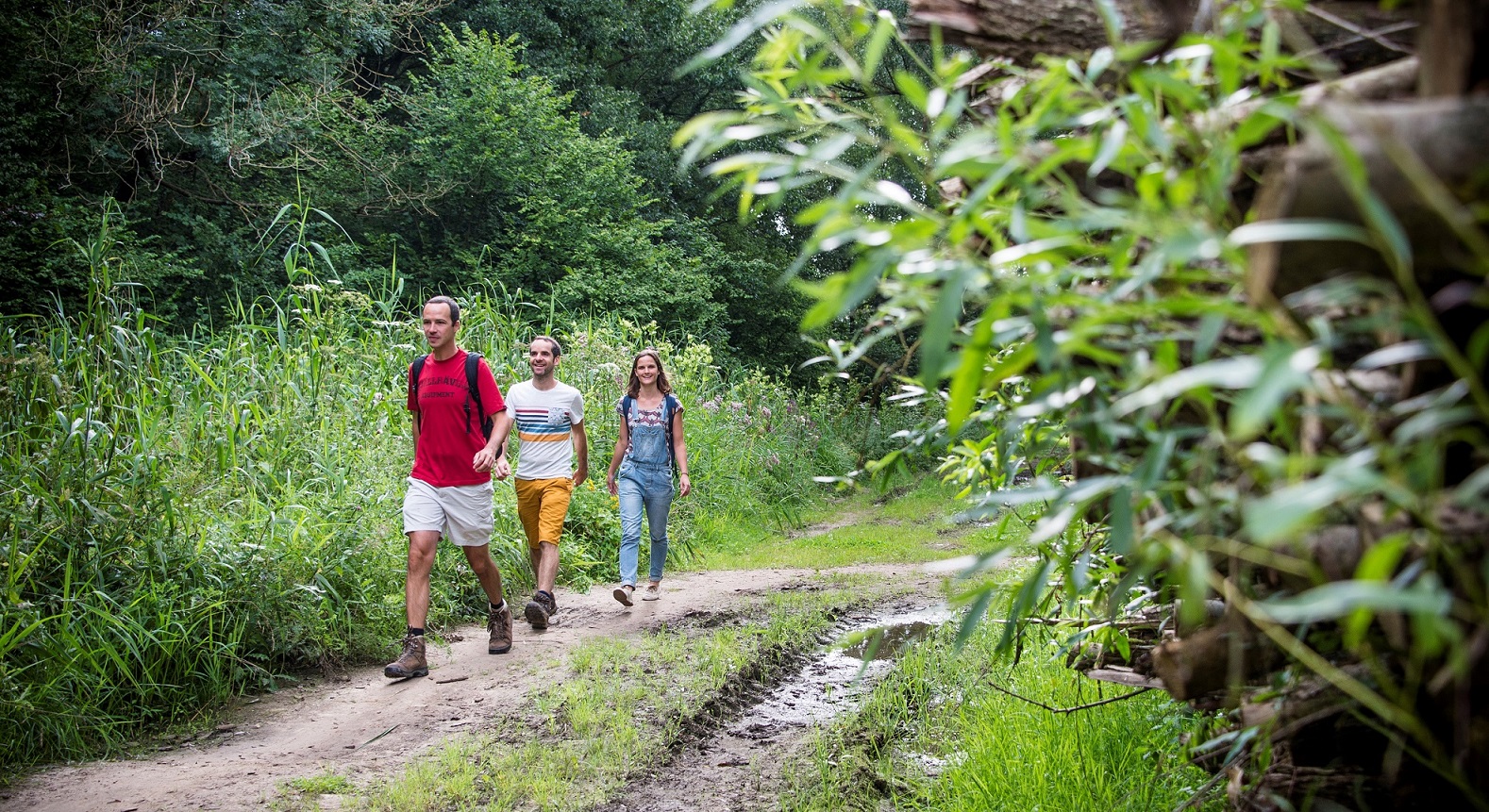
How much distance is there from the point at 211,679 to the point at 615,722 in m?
2.29

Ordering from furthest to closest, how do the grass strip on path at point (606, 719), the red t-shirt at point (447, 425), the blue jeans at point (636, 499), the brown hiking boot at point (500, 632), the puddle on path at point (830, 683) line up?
the blue jeans at point (636, 499)
the brown hiking boot at point (500, 632)
the red t-shirt at point (447, 425)
the puddle on path at point (830, 683)
the grass strip on path at point (606, 719)

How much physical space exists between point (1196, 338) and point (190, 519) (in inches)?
237

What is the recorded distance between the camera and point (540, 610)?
718 cm

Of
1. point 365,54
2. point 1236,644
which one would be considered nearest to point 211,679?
point 1236,644

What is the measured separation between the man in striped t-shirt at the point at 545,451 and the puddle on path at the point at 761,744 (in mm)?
2145

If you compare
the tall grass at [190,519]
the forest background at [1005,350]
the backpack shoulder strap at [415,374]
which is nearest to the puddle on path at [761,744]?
the forest background at [1005,350]

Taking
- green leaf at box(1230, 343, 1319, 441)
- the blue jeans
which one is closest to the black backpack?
the blue jeans

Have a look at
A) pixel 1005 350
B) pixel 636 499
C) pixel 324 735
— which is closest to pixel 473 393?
pixel 324 735

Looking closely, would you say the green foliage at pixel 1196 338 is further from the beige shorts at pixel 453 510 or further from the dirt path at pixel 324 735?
the beige shorts at pixel 453 510

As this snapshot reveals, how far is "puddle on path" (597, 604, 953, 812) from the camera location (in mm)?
4309

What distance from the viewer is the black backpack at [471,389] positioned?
6.27 meters

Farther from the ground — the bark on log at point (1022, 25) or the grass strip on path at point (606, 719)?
the bark on log at point (1022, 25)

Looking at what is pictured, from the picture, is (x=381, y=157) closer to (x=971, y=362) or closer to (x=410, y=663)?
(x=410, y=663)

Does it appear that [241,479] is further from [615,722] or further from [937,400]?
[937,400]
